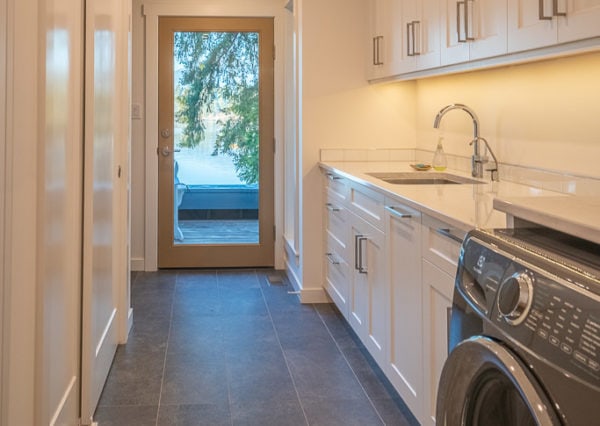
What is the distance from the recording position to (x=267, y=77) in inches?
212

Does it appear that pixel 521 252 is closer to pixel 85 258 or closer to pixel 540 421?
pixel 540 421

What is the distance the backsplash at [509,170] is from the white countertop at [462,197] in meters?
0.04

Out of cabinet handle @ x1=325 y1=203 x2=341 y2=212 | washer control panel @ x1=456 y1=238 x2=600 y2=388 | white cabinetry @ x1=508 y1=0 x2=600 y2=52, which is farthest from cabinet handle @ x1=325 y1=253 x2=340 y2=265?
washer control panel @ x1=456 y1=238 x2=600 y2=388

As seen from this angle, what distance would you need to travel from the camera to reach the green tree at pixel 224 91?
5.36 m

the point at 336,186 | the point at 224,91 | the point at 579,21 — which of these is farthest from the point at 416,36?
the point at 224,91

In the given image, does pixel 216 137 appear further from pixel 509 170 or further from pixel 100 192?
pixel 509 170

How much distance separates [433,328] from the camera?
2.19 m

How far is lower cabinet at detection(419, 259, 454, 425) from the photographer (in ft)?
6.81

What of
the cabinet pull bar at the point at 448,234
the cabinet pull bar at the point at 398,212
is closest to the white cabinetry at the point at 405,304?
the cabinet pull bar at the point at 398,212

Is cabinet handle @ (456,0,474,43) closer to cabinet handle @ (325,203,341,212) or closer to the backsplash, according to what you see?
the backsplash

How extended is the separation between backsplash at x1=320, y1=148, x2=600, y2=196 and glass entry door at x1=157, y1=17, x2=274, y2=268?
4.12 ft

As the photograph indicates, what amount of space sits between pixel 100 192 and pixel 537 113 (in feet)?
5.71

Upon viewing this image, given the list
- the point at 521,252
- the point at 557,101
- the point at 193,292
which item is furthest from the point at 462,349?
the point at 193,292

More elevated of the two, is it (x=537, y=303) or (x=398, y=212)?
(x=398, y=212)
